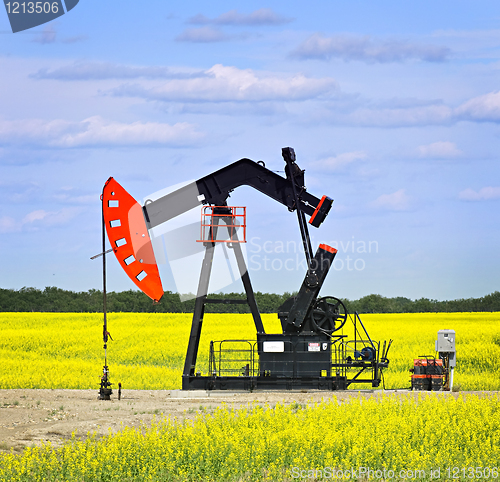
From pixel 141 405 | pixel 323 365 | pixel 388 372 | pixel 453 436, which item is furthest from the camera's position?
pixel 388 372

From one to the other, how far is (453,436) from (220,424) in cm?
297

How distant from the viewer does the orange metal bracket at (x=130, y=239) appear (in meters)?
12.3

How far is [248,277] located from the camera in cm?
1299

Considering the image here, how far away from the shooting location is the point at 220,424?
348 inches

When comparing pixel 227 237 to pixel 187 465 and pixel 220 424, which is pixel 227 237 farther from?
pixel 187 465

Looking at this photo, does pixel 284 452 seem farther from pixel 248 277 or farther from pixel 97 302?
pixel 97 302

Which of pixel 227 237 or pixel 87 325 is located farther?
pixel 87 325

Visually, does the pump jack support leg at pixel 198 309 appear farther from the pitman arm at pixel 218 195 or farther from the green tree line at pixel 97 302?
the green tree line at pixel 97 302

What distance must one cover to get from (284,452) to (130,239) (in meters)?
5.99

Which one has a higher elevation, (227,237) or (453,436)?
(227,237)

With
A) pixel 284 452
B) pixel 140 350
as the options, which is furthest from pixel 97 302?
pixel 284 452

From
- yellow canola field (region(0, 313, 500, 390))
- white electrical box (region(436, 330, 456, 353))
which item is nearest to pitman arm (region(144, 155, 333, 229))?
white electrical box (region(436, 330, 456, 353))

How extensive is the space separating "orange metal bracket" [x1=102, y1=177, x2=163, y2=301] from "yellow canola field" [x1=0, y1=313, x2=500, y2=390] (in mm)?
3474

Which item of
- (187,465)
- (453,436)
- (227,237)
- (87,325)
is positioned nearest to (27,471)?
(187,465)
